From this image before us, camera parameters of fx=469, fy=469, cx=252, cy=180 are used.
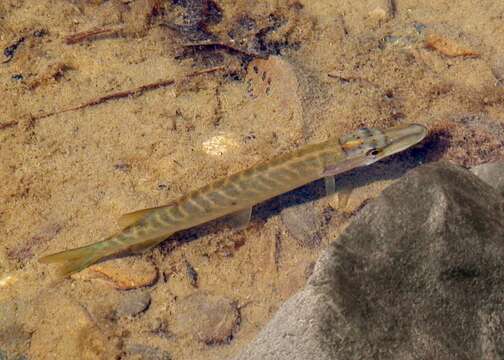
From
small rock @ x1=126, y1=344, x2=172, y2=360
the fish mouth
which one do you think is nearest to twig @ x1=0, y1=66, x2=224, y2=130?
the fish mouth

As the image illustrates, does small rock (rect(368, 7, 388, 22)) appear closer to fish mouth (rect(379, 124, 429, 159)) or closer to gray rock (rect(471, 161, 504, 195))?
fish mouth (rect(379, 124, 429, 159))

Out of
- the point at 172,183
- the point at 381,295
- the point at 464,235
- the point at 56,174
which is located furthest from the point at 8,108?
the point at 464,235

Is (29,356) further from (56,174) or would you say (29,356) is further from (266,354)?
(266,354)

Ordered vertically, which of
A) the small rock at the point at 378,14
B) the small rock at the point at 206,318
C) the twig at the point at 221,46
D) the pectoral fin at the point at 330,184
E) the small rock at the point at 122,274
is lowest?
the small rock at the point at 206,318

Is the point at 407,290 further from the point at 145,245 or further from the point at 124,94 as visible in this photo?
the point at 124,94

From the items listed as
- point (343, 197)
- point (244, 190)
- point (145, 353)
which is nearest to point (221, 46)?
point (244, 190)

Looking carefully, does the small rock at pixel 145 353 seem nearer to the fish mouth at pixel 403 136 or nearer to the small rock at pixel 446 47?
the fish mouth at pixel 403 136

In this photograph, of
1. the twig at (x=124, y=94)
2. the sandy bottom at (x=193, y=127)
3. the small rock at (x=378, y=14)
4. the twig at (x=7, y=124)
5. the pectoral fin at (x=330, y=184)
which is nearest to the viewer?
the sandy bottom at (x=193, y=127)

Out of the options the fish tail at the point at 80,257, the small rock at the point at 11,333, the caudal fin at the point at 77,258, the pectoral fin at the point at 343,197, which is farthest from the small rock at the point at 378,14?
the small rock at the point at 11,333

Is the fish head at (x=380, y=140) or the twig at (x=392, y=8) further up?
the twig at (x=392, y=8)
